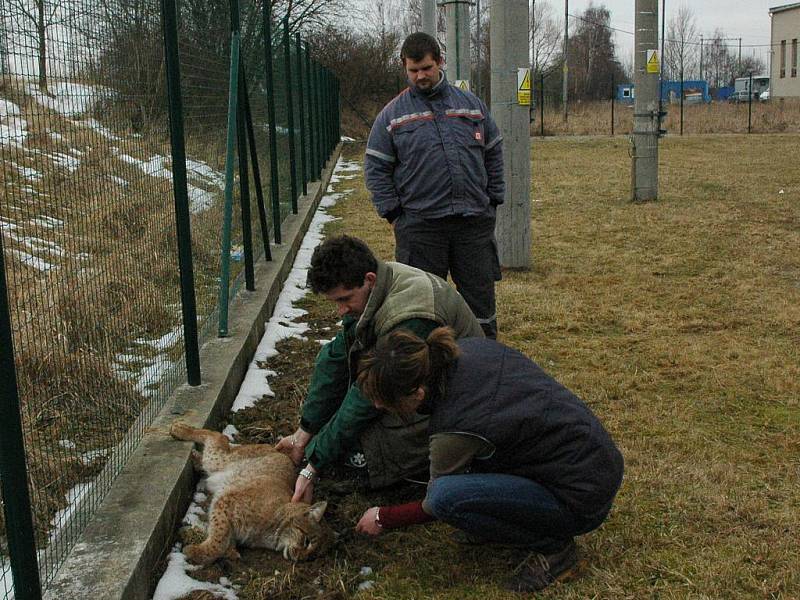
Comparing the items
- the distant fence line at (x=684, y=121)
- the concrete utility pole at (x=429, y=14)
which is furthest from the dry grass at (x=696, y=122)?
the concrete utility pole at (x=429, y=14)

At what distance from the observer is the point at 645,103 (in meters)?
13.2

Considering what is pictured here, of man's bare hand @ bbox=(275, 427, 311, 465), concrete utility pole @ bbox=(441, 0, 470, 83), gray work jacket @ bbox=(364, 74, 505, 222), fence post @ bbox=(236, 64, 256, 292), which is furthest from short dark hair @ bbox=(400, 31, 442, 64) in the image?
concrete utility pole @ bbox=(441, 0, 470, 83)

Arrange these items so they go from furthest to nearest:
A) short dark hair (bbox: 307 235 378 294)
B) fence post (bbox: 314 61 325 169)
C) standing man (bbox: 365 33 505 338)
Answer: fence post (bbox: 314 61 325 169)
standing man (bbox: 365 33 505 338)
short dark hair (bbox: 307 235 378 294)

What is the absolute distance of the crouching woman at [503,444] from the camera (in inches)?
124

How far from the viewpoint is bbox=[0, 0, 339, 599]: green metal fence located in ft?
9.59

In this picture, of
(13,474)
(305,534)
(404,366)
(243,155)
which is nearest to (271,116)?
(243,155)

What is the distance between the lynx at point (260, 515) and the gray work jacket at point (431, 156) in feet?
6.36

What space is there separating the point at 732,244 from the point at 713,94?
65731 mm

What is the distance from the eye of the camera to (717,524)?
12.6 ft

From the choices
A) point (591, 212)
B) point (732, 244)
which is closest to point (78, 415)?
point (732, 244)

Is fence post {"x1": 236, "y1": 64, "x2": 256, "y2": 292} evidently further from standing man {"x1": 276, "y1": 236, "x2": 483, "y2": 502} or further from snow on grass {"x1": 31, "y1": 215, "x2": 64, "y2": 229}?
snow on grass {"x1": 31, "y1": 215, "x2": 64, "y2": 229}

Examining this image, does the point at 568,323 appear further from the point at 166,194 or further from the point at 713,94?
the point at 713,94

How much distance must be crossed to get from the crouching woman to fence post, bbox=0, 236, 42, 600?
3.64ft

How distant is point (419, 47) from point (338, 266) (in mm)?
2065
